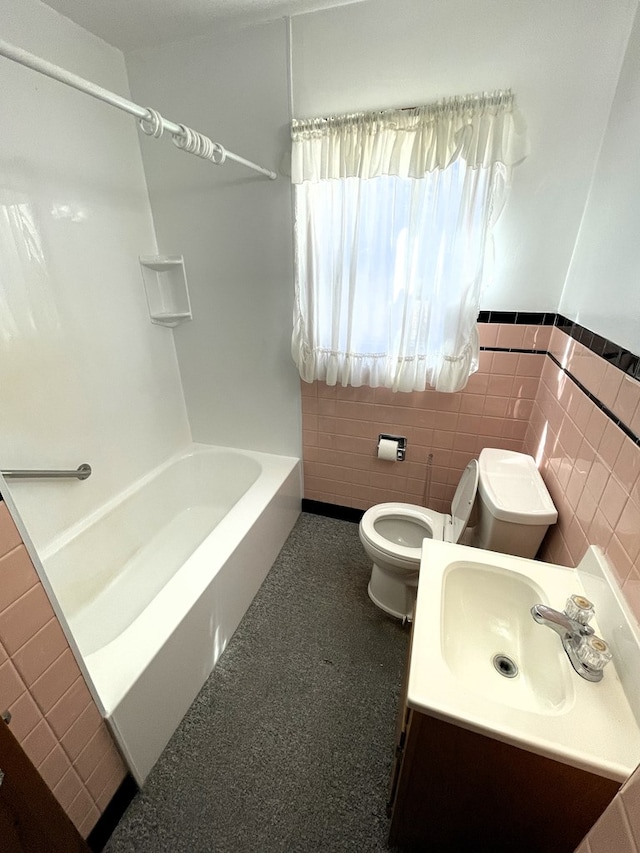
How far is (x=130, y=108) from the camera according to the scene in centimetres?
103

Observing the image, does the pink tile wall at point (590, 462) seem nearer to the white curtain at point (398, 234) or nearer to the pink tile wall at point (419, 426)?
the pink tile wall at point (419, 426)

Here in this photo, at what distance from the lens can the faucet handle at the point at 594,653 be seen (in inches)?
29.8

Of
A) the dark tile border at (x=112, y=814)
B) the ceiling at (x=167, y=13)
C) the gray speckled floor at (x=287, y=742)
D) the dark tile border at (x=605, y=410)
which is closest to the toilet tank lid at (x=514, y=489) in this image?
the dark tile border at (x=605, y=410)

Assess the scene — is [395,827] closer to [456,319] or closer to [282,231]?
[456,319]

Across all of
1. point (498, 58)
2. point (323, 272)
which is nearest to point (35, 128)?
point (323, 272)

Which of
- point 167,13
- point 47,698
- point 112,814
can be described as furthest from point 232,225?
point 112,814

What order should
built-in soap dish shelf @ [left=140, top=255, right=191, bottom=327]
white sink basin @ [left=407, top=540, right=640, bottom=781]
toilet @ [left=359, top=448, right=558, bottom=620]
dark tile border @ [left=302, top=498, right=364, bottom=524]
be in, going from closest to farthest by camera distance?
1. white sink basin @ [left=407, top=540, right=640, bottom=781]
2. toilet @ [left=359, top=448, right=558, bottom=620]
3. built-in soap dish shelf @ [left=140, top=255, right=191, bottom=327]
4. dark tile border @ [left=302, top=498, right=364, bottom=524]

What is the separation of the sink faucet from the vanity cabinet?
0.18m

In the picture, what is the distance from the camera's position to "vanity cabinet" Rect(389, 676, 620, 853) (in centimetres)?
69

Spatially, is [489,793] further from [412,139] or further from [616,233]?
[412,139]

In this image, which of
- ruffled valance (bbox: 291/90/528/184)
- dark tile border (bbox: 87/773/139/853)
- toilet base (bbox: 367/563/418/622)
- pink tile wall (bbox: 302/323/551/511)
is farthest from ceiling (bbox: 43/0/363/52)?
dark tile border (bbox: 87/773/139/853)

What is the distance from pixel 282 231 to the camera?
5.67 ft

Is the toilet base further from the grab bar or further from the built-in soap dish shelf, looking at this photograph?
the built-in soap dish shelf

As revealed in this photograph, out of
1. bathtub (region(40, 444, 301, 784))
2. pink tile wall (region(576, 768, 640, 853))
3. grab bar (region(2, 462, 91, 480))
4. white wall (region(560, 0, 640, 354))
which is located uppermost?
white wall (region(560, 0, 640, 354))
